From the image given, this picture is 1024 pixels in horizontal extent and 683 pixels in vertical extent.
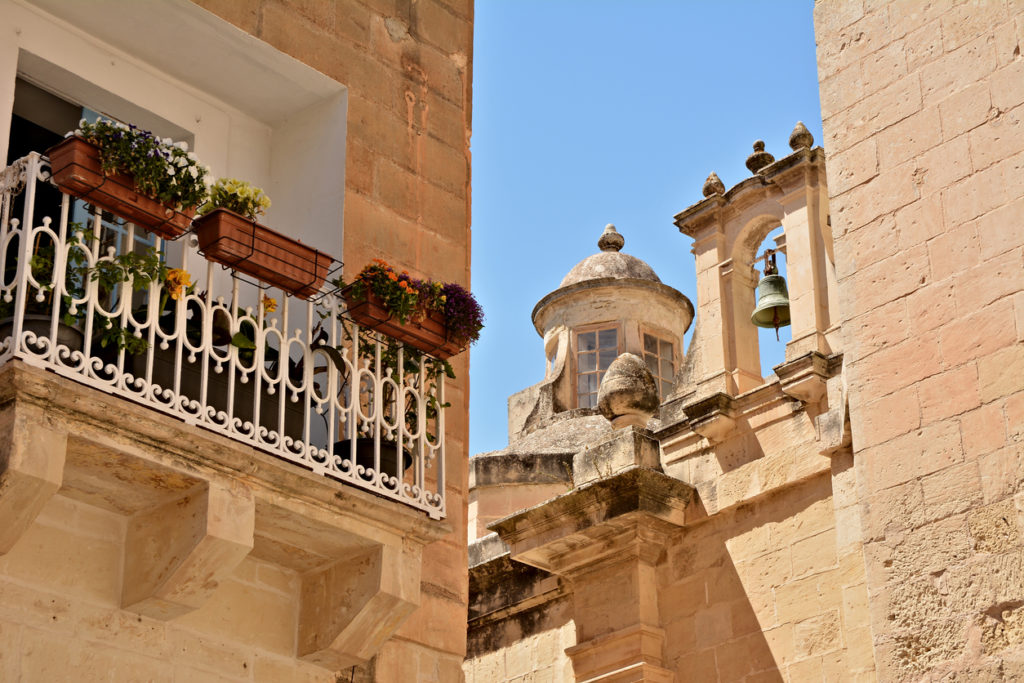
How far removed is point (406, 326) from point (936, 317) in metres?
2.11

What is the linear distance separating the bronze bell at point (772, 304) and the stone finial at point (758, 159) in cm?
96

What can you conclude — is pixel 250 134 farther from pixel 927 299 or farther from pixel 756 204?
pixel 756 204

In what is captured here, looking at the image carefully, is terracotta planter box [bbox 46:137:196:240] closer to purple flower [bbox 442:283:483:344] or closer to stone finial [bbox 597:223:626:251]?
purple flower [bbox 442:283:483:344]

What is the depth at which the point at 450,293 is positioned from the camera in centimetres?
693

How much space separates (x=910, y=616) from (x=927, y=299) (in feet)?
4.03

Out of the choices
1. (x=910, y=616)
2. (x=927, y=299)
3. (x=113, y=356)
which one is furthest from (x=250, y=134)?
(x=910, y=616)

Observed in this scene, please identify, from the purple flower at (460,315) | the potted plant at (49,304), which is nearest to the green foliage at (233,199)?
the potted plant at (49,304)

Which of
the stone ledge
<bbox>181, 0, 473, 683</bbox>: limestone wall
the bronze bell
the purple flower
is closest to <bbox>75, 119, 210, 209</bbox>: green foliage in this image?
the purple flower

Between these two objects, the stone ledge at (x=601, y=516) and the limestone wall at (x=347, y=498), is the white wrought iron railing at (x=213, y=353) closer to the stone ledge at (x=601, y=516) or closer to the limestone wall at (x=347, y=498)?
the limestone wall at (x=347, y=498)

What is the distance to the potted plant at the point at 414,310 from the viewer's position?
6672mm

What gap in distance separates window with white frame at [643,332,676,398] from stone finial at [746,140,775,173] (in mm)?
6477

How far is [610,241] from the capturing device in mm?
19906

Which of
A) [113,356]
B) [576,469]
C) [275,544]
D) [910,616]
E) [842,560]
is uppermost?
[576,469]

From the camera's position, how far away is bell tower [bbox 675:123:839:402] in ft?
37.2
